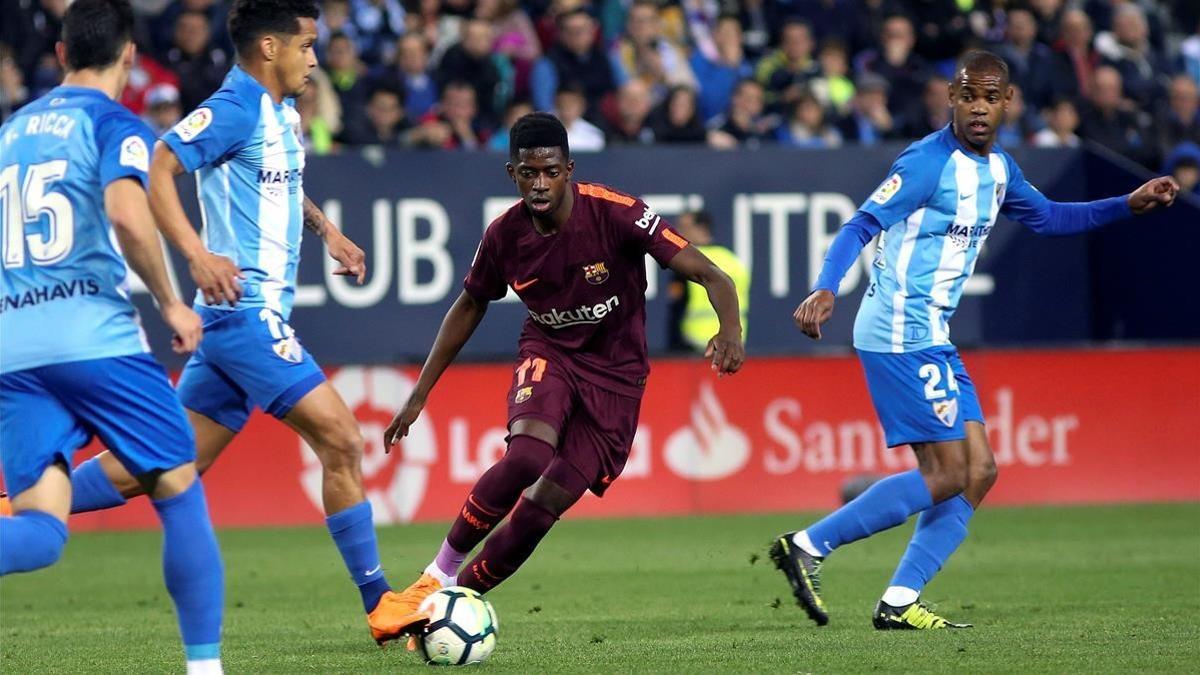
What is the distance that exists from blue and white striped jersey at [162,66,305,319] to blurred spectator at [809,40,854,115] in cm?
1090

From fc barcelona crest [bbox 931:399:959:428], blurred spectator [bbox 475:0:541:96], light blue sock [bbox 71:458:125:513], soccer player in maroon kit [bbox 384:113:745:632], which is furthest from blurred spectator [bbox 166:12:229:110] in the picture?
fc barcelona crest [bbox 931:399:959:428]

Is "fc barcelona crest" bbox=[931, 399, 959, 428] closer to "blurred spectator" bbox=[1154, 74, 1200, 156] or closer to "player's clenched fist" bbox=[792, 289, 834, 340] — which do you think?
"player's clenched fist" bbox=[792, 289, 834, 340]

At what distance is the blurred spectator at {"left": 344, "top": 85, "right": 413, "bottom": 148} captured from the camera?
50.8ft

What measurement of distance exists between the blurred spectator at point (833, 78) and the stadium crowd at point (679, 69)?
21 millimetres

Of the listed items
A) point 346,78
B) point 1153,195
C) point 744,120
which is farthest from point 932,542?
point 346,78

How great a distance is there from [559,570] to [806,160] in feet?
19.3

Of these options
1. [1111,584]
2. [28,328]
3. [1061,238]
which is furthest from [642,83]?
[28,328]

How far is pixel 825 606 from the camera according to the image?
879cm

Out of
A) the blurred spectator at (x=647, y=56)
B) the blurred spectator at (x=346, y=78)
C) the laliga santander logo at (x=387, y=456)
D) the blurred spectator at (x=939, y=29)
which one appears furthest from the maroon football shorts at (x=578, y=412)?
the blurred spectator at (x=939, y=29)

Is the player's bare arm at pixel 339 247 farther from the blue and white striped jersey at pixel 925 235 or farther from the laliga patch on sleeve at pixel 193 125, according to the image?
the blue and white striped jersey at pixel 925 235

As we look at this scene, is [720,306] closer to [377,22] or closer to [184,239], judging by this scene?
[184,239]

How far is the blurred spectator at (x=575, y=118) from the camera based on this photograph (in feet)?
51.4

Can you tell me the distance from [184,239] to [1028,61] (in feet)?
44.9

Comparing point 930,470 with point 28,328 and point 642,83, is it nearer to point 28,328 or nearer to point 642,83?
point 28,328
